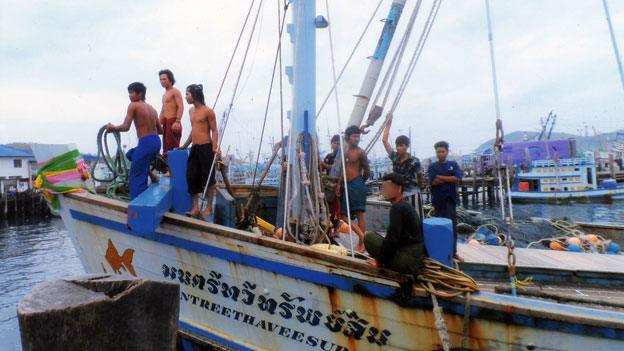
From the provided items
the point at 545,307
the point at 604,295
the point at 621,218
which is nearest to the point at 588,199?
the point at 621,218

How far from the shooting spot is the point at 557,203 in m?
32.4

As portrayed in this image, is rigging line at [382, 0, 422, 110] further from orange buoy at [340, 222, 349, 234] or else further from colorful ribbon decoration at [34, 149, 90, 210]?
colorful ribbon decoration at [34, 149, 90, 210]

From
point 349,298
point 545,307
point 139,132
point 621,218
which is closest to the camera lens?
point 545,307

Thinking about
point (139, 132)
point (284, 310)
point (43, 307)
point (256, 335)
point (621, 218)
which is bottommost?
point (621, 218)

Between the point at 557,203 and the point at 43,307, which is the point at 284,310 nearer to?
the point at 43,307

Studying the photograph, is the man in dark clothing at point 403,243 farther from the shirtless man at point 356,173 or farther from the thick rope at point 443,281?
the shirtless man at point 356,173

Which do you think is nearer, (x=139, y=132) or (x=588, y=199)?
(x=139, y=132)

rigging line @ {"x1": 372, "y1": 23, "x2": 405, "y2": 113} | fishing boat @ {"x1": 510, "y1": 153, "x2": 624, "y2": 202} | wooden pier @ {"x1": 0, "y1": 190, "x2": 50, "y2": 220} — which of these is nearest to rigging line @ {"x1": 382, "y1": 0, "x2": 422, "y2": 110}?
rigging line @ {"x1": 372, "y1": 23, "x2": 405, "y2": 113}

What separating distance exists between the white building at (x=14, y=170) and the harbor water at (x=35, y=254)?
671 centimetres

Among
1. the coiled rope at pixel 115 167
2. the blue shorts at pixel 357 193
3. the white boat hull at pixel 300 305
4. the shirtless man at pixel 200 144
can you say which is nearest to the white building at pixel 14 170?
the coiled rope at pixel 115 167

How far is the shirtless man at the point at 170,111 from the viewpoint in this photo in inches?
241

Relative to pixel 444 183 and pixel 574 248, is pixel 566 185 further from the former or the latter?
pixel 444 183

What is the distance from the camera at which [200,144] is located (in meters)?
5.12

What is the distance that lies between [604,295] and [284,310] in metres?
3.49
